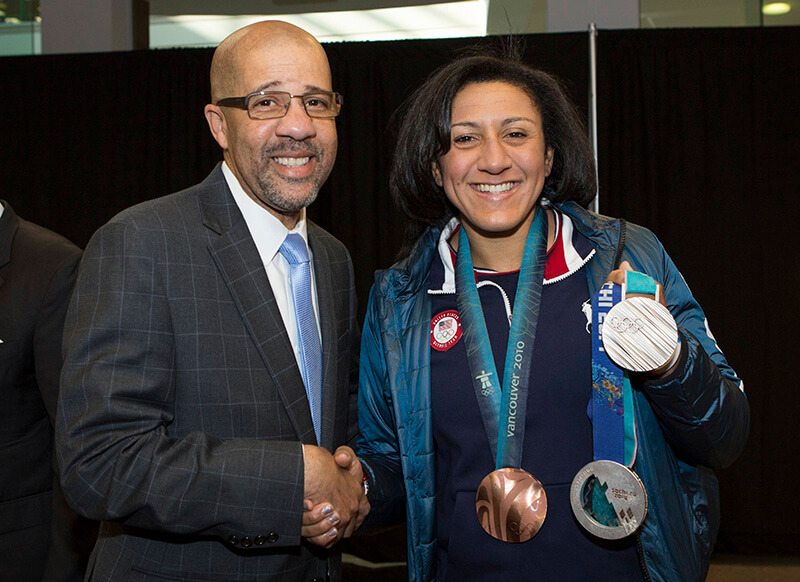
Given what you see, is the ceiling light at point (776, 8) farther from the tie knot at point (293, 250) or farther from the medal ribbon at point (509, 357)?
the tie knot at point (293, 250)

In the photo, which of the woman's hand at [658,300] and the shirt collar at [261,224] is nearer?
the woman's hand at [658,300]

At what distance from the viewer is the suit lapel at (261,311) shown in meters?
1.64

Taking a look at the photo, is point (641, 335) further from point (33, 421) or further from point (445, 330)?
point (33, 421)

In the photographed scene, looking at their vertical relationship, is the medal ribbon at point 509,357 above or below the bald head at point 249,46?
below

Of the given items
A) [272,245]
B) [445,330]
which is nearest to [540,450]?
[445,330]

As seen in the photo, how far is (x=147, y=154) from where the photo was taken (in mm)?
5438

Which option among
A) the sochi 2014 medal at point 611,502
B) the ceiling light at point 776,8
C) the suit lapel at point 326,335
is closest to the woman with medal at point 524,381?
the sochi 2014 medal at point 611,502

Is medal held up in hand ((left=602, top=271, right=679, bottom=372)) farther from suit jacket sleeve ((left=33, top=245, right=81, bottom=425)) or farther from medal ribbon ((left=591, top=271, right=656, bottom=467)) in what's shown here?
suit jacket sleeve ((left=33, top=245, right=81, bottom=425))

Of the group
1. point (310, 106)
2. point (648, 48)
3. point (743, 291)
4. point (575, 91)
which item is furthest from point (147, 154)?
point (743, 291)

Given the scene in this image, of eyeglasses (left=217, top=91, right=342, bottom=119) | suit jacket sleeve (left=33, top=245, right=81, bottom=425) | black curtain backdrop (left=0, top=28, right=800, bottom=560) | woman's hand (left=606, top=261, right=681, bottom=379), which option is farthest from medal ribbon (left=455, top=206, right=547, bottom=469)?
black curtain backdrop (left=0, top=28, right=800, bottom=560)

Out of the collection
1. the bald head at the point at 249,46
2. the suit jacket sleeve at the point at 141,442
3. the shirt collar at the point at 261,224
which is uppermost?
the bald head at the point at 249,46

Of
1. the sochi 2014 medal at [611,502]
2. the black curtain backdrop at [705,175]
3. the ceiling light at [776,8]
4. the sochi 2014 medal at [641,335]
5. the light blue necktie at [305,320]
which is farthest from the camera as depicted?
the ceiling light at [776,8]

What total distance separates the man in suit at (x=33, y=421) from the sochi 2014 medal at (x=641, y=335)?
144 centimetres

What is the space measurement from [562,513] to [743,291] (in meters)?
3.88
